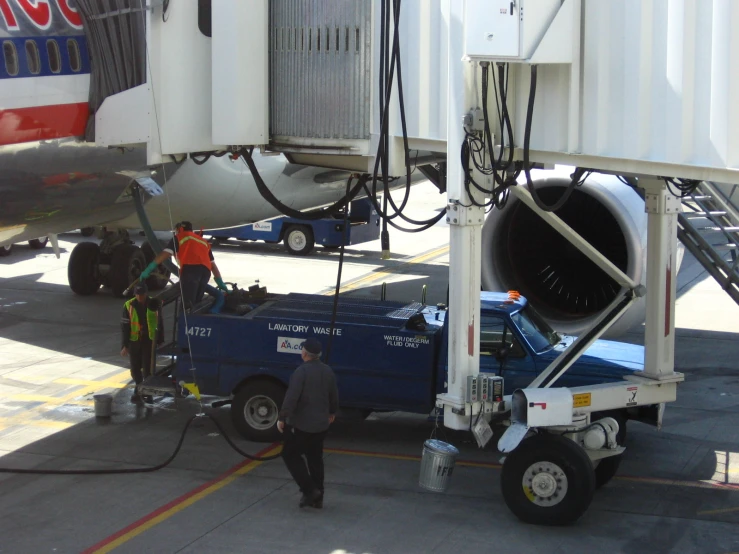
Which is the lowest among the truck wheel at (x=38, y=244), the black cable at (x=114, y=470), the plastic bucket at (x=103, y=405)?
the black cable at (x=114, y=470)

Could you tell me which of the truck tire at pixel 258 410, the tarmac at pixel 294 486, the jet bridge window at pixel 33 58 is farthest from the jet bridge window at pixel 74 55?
the tarmac at pixel 294 486

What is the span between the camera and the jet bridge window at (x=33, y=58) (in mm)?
11023

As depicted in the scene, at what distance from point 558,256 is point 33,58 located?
20.8 ft

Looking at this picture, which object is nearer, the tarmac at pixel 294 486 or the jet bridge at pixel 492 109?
the jet bridge at pixel 492 109

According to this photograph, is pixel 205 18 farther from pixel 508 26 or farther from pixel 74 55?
pixel 508 26

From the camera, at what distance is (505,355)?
35.6 ft

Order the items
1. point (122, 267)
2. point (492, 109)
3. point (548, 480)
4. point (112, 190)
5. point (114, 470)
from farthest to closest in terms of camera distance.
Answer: point (122, 267), point (112, 190), point (114, 470), point (548, 480), point (492, 109)

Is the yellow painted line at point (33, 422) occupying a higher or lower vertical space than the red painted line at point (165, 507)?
higher

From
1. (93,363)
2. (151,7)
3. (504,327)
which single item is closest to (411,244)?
(93,363)

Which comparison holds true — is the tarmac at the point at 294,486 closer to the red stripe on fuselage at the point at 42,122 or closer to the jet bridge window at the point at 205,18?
the red stripe on fuselage at the point at 42,122

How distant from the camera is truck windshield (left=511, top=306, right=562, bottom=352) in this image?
1103 cm

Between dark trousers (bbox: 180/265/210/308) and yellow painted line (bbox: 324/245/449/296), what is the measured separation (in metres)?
6.22

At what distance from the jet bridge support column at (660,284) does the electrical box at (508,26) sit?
2.79 metres

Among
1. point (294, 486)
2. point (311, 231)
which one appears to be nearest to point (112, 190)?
point (294, 486)
